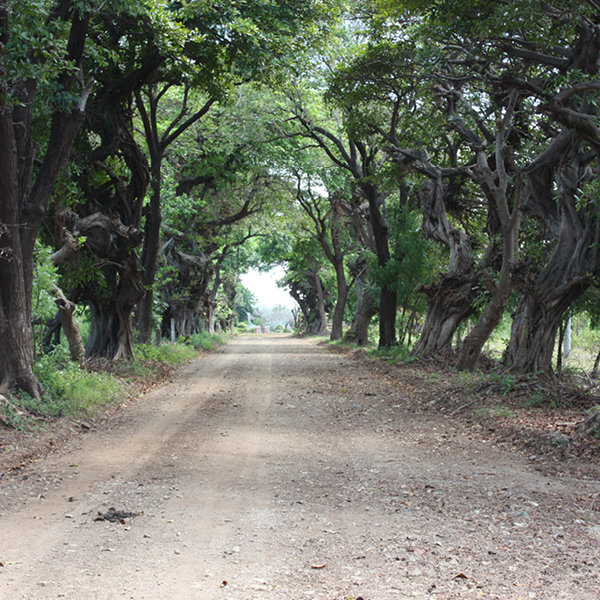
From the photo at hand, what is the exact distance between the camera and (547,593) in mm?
Answer: 3928

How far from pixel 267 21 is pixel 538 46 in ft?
20.1

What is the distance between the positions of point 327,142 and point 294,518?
23046 millimetres

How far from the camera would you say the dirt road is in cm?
409

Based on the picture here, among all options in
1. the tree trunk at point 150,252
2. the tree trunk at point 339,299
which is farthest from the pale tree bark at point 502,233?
the tree trunk at point 339,299

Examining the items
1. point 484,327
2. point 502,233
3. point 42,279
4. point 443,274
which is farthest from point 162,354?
point 502,233

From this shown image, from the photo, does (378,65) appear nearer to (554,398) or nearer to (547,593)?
(554,398)

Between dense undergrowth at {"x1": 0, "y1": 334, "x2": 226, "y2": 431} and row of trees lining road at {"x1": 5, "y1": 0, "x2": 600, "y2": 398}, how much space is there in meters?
0.48

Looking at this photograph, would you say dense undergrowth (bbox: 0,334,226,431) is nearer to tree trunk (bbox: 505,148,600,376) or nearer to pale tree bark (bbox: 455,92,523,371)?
pale tree bark (bbox: 455,92,523,371)

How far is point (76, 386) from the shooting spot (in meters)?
11.2

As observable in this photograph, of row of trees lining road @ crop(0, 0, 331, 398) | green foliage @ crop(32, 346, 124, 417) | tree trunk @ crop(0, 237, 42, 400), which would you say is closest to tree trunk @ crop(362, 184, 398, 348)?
row of trees lining road @ crop(0, 0, 331, 398)

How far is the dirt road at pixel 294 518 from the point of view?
4094mm

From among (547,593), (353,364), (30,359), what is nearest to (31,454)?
(30,359)

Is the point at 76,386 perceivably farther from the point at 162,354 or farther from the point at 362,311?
the point at 362,311

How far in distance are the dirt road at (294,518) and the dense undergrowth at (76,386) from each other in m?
0.90
